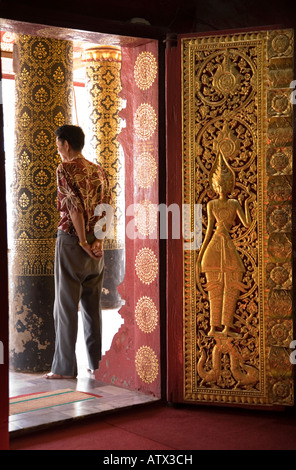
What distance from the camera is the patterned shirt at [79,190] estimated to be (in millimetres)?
4480

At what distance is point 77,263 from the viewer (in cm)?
456

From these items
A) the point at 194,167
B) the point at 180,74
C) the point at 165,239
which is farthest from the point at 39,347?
the point at 180,74

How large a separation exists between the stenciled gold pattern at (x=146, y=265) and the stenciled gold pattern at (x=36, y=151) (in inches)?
39.2

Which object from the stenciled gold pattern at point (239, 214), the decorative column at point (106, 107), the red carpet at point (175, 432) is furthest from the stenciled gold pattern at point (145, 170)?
the decorative column at point (106, 107)

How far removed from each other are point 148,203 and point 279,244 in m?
0.86

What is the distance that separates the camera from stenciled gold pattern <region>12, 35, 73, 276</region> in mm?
5043

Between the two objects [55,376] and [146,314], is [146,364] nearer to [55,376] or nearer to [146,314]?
[146,314]

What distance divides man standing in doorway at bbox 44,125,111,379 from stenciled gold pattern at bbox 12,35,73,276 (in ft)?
1.52

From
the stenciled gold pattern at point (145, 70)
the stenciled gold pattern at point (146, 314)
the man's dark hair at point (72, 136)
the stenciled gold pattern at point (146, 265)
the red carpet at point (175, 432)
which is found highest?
the stenciled gold pattern at point (145, 70)

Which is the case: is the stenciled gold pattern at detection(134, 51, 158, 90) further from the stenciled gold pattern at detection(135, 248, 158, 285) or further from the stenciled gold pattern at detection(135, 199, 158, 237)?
the stenciled gold pattern at detection(135, 248, 158, 285)

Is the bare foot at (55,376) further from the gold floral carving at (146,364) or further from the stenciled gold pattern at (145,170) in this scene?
the stenciled gold pattern at (145,170)

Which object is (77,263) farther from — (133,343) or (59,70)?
(59,70)

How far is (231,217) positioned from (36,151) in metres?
1.75

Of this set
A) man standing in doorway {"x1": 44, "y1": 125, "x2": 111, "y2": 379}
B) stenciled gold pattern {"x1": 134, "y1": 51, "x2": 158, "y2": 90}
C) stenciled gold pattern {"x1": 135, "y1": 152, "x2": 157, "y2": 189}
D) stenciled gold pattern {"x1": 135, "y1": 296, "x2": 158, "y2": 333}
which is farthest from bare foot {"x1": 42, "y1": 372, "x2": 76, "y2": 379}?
stenciled gold pattern {"x1": 134, "y1": 51, "x2": 158, "y2": 90}
